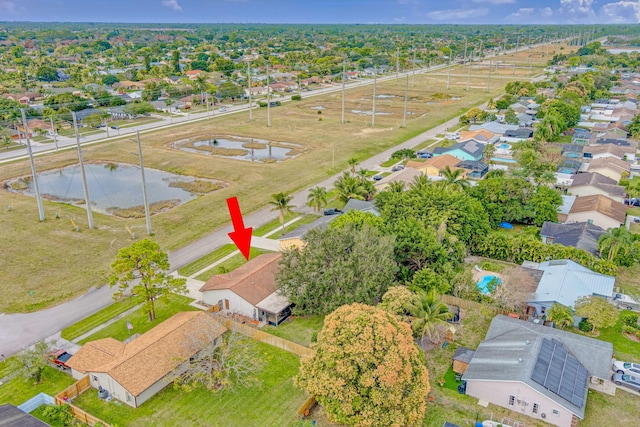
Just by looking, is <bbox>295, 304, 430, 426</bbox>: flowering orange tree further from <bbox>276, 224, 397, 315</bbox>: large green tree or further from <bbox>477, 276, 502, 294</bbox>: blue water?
<bbox>477, 276, 502, 294</bbox>: blue water

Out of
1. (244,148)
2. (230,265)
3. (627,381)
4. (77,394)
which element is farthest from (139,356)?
(244,148)

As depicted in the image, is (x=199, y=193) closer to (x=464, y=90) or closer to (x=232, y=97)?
(x=232, y=97)

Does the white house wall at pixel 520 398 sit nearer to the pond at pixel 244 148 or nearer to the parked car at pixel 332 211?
the parked car at pixel 332 211


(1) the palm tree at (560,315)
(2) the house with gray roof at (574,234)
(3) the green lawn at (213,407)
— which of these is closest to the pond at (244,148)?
(2) the house with gray roof at (574,234)

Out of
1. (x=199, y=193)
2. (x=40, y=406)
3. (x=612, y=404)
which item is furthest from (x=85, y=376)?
(x=199, y=193)

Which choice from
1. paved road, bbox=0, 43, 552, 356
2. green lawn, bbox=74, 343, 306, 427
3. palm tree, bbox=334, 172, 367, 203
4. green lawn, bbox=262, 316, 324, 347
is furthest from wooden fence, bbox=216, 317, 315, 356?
palm tree, bbox=334, 172, 367, 203

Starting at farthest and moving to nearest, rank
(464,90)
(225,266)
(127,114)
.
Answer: (464,90), (127,114), (225,266)
